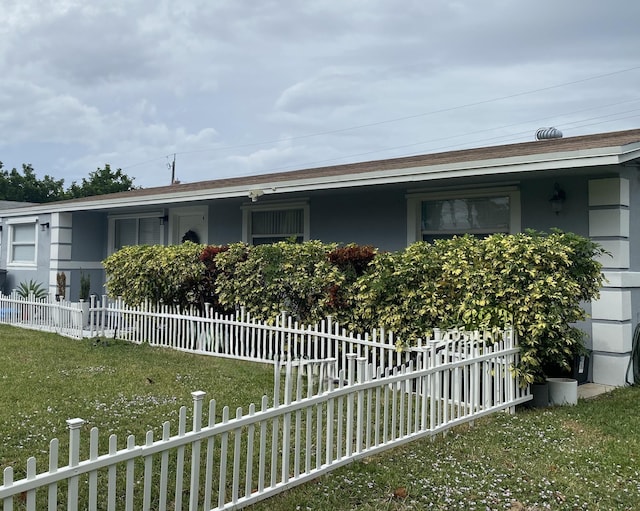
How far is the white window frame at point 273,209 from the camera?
11.3m

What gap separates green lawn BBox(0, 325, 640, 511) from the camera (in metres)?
3.92

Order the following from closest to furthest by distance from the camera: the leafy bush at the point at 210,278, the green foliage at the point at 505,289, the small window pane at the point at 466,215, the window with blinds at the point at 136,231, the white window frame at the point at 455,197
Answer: the green foliage at the point at 505,289 → the white window frame at the point at 455,197 → the small window pane at the point at 466,215 → the leafy bush at the point at 210,278 → the window with blinds at the point at 136,231

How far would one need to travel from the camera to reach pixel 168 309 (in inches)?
398

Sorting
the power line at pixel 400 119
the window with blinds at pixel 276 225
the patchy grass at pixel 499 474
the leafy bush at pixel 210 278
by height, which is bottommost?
the patchy grass at pixel 499 474

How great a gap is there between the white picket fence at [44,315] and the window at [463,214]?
614 cm

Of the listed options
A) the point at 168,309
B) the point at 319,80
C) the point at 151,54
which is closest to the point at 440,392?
the point at 168,309

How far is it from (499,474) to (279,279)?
5.08 meters

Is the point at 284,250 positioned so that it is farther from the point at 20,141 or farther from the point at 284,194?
the point at 20,141

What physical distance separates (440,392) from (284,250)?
405cm

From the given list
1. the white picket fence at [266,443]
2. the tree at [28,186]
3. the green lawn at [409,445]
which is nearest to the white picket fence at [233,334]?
the green lawn at [409,445]

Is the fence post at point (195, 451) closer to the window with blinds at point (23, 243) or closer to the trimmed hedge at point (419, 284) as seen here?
the trimmed hedge at point (419, 284)

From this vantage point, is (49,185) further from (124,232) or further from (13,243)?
(124,232)

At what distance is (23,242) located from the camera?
16.4 meters

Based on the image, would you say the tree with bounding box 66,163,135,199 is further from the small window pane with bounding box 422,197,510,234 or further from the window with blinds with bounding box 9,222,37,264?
the small window pane with bounding box 422,197,510,234
